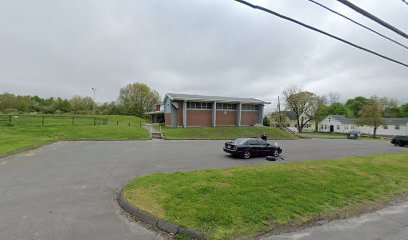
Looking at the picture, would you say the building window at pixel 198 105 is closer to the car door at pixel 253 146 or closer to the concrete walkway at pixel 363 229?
the car door at pixel 253 146

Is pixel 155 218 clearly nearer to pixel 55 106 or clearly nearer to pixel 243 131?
pixel 243 131

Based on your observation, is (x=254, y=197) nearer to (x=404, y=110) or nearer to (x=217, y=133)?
(x=217, y=133)

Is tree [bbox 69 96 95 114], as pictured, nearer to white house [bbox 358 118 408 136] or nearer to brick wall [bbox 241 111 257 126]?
brick wall [bbox 241 111 257 126]


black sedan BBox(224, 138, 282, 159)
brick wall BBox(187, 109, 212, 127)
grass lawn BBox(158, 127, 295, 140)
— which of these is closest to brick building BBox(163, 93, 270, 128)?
brick wall BBox(187, 109, 212, 127)

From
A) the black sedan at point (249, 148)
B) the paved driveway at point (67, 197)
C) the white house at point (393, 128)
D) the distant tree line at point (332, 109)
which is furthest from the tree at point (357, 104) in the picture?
the paved driveway at point (67, 197)

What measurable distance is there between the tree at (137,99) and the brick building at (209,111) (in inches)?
1609

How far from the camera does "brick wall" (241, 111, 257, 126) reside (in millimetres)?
38969

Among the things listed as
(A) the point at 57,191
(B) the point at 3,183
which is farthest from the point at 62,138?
(A) the point at 57,191

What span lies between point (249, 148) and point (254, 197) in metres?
8.58

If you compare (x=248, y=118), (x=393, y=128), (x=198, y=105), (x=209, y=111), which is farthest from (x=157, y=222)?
(x=393, y=128)

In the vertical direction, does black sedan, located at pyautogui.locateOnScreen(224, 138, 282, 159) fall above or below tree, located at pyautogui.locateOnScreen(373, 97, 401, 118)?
below

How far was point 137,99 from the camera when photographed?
75.8 m

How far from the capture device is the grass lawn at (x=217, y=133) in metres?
27.9

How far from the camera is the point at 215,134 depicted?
99.6 ft
